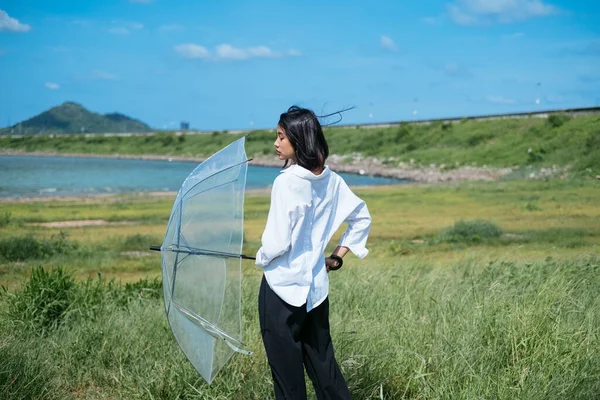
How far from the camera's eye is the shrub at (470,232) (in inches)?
640

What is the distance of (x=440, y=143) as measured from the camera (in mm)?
66000

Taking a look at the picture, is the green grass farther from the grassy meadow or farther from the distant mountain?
the grassy meadow

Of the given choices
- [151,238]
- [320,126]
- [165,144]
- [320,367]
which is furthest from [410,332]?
[165,144]

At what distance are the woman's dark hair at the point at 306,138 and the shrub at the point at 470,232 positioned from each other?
503 inches

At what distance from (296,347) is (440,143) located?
6369cm

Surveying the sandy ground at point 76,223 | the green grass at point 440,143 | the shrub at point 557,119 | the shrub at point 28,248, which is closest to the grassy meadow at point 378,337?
the shrub at point 28,248

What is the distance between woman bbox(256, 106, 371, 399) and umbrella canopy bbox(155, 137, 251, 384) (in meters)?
0.42

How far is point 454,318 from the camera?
5.94 metres

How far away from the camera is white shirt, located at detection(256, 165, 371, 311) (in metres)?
3.69

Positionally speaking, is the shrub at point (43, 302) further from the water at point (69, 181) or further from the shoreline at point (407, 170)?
the water at point (69, 181)

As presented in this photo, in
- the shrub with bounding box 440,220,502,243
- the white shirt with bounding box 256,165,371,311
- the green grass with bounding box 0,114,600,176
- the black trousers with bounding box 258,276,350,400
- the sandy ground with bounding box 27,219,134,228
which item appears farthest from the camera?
the green grass with bounding box 0,114,600,176

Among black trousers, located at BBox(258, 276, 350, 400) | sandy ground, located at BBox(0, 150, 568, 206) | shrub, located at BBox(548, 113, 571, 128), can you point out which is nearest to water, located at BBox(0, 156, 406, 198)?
sandy ground, located at BBox(0, 150, 568, 206)

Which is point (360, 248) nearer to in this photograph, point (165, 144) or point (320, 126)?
point (320, 126)

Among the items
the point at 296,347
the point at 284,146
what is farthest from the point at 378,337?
the point at 284,146
